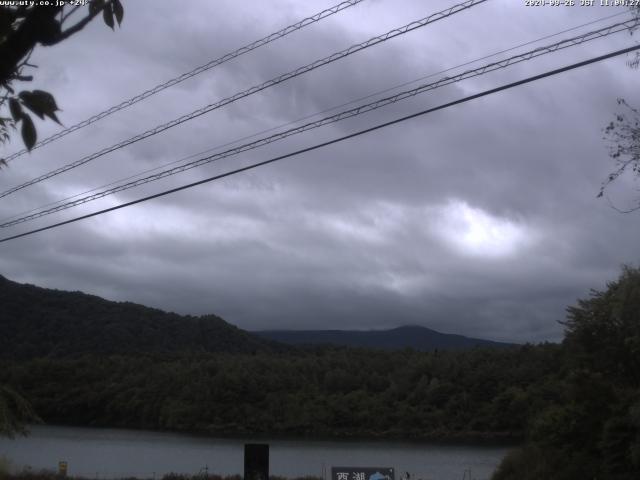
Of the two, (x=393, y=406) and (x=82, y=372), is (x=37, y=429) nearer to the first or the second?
(x=82, y=372)

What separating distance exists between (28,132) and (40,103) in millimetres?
141

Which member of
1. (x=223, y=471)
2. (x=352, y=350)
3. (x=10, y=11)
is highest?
(x=352, y=350)

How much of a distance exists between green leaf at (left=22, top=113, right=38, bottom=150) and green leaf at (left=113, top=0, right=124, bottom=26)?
29.2 inches

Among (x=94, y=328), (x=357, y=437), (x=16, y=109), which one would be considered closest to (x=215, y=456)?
(x=357, y=437)

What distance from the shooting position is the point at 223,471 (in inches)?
1633

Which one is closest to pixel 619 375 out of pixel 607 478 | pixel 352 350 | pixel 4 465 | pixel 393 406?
pixel 607 478

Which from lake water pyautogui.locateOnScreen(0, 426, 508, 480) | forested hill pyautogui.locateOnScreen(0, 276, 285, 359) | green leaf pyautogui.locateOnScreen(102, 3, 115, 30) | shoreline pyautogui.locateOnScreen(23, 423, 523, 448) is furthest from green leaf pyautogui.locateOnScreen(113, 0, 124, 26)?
forested hill pyautogui.locateOnScreen(0, 276, 285, 359)

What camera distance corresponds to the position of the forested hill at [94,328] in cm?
6983

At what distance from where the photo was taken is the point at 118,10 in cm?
386

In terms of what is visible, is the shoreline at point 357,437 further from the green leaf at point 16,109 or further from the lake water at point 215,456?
the green leaf at point 16,109

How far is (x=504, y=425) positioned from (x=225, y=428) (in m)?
23.9

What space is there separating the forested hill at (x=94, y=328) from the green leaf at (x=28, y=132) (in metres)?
63.4

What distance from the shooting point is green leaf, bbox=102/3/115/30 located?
12.5 ft

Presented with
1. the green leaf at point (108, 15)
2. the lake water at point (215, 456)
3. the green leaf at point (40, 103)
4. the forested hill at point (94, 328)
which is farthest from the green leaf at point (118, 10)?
the forested hill at point (94, 328)
